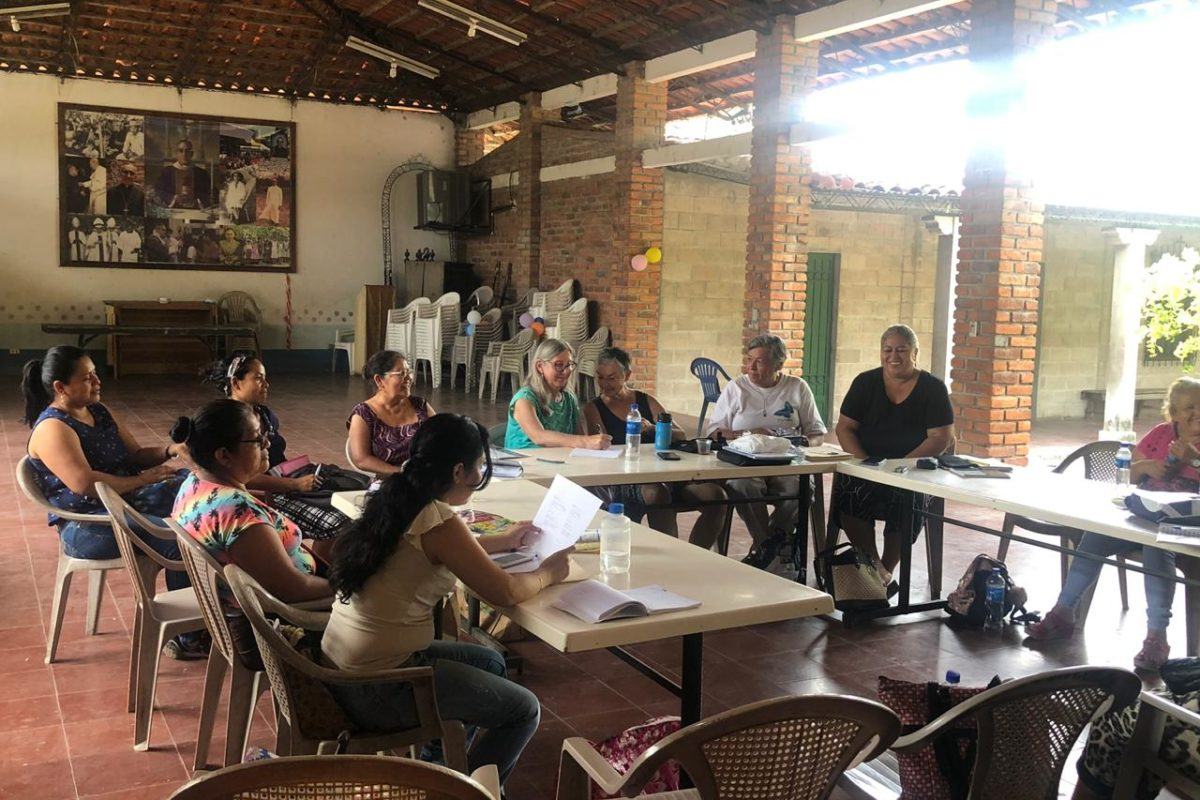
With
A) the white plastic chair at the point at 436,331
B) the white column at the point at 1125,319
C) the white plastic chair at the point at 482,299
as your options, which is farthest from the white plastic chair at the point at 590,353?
the white column at the point at 1125,319

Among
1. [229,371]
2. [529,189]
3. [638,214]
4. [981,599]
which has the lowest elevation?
[981,599]

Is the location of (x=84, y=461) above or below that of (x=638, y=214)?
below

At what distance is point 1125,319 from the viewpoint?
11.9 m

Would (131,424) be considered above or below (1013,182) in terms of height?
below

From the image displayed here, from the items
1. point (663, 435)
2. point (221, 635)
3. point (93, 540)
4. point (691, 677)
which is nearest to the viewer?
point (691, 677)

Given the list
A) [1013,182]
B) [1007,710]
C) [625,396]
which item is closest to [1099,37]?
[1013,182]

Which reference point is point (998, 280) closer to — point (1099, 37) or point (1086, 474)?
point (1099, 37)

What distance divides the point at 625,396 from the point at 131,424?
6305 millimetres

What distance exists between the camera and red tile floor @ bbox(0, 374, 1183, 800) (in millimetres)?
Answer: 3221

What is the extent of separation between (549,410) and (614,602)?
2.63 metres

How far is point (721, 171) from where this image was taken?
11.8 meters

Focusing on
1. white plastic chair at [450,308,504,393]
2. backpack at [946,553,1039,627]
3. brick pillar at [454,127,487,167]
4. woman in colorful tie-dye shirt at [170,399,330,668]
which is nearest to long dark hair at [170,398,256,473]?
woman in colorful tie-dye shirt at [170,399,330,668]

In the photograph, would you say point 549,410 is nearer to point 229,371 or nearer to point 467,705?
point 229,371

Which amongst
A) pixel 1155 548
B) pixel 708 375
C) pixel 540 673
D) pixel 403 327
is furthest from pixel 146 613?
pixel 403 327
